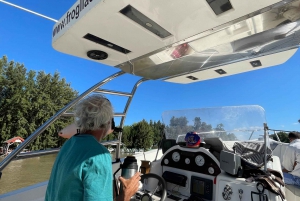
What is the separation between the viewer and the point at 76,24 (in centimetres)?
129

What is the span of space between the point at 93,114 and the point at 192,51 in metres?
1.30

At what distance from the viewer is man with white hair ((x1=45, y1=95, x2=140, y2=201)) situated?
2.50ft

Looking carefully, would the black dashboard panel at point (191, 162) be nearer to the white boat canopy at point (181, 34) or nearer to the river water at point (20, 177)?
the white boat canopy at point (181, 34)

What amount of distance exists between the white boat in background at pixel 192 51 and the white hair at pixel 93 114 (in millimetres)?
587

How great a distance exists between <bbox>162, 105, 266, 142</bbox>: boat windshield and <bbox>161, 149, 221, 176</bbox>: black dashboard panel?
54 centimetres

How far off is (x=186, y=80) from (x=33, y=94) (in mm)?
30299

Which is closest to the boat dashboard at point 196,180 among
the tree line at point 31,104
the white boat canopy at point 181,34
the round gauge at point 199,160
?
the round gauge at point 199,160

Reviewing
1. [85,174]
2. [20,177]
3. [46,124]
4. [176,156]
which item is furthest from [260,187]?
[20,177]

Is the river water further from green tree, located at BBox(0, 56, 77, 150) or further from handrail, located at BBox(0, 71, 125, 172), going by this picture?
green tree, located at BBox(0, 56, 77, 150)

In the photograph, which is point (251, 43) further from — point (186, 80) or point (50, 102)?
point (50, 102)

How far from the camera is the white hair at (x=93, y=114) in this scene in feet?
3.15

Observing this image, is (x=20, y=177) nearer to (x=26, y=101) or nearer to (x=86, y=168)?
(x=86, y=168)

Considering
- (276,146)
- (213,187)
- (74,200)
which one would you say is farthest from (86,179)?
(276,146)

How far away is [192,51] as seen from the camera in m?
1.86
